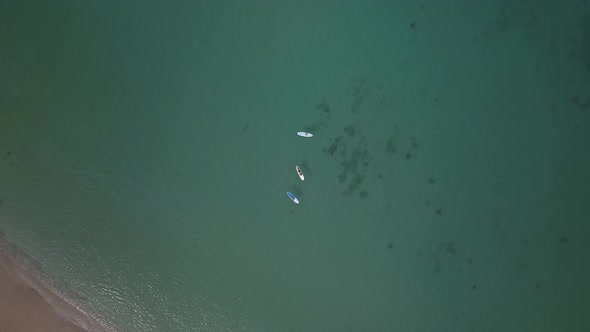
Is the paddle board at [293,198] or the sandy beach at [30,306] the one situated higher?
the paddle board at [293,198]

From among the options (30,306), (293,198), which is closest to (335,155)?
(293,198)

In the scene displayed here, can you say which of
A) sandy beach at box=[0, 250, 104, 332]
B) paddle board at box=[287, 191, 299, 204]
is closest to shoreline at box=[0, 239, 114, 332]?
sandy beach at box=[0, 250, 104, 332]

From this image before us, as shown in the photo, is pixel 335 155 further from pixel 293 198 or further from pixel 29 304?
pixel 29 304

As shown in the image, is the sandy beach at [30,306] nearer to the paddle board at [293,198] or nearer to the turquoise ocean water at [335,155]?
the turquoise ocean water at [335,155]

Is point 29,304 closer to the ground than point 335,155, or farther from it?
closer to the ground

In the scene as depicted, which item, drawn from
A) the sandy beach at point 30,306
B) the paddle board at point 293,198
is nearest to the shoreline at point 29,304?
the sandy beach at point 30,306

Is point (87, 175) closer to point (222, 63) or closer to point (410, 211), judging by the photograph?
point (222, 63)
